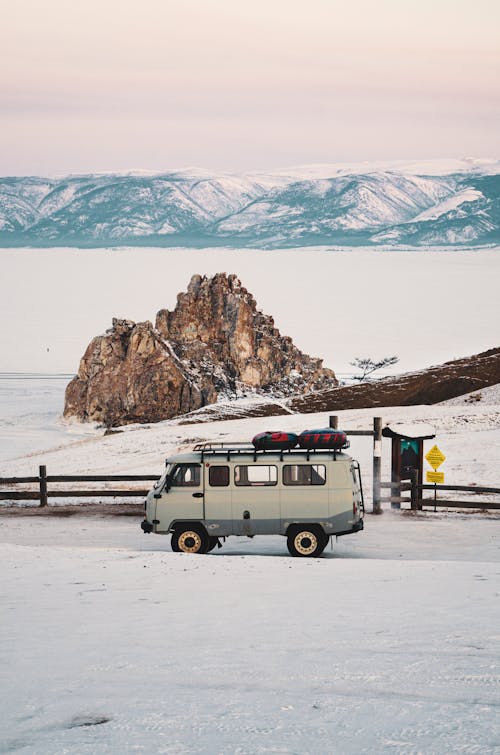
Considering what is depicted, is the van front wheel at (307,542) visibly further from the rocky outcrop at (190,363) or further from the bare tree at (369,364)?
the bare tree at (369,364)

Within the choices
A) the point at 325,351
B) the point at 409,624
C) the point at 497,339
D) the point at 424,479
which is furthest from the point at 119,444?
the point at 497,339

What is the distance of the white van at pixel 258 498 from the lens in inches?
750

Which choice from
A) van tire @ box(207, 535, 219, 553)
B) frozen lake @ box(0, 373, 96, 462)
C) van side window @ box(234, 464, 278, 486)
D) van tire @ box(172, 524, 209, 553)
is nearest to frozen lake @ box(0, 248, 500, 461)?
frozen lake @ box(0, 373, 96, 462)

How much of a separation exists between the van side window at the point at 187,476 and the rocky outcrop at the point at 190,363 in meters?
49.0

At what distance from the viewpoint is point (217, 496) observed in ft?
63.5

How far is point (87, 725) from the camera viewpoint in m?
9.20

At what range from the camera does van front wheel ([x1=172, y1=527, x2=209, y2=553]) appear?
1939 centimetres

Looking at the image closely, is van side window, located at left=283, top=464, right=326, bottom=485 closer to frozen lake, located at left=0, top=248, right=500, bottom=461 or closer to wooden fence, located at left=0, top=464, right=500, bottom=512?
Answer: wooden fence, located at left=0, top=464, right=500, bottom=512

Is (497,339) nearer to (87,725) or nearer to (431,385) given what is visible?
(431,385)

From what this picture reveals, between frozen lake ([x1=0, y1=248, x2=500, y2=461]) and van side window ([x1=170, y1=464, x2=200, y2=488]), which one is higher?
frozen lake ([x1=0, y1=248, x2=500, y2=461])

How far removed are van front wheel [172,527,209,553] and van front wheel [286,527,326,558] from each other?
1725mm

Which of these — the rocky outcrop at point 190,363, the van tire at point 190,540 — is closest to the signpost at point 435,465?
the van tire at point 190,540

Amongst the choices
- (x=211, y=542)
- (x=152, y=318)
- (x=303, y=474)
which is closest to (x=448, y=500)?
(x=303, y=474)

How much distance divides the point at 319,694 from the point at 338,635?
7.19 feet
